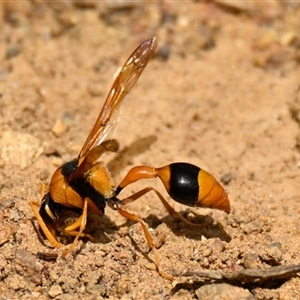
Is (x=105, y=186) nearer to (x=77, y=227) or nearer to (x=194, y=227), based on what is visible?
(x=77, y=227)

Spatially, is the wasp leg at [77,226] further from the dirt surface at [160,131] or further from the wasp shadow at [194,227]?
the wasp shadow at [194,227]

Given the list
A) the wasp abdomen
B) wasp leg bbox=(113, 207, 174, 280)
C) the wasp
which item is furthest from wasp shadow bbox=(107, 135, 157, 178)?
the wasp abdomen

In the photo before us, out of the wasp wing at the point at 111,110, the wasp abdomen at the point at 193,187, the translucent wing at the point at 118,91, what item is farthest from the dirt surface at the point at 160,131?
the translucent wing at the point at 118,91

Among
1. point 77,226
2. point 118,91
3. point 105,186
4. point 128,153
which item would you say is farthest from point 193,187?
point 128,153

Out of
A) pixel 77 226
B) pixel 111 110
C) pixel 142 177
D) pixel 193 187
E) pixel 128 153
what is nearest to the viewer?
pixel 193 187

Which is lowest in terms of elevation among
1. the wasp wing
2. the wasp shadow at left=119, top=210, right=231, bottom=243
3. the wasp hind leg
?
Result: the wasp shadow at left=119, top=210, right=231, bottom=243

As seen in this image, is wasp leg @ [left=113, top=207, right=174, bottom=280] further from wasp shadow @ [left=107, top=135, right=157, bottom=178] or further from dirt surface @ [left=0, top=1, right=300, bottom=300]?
wasp shadow @ [left=107, top=135, right=157, bottom=178]
